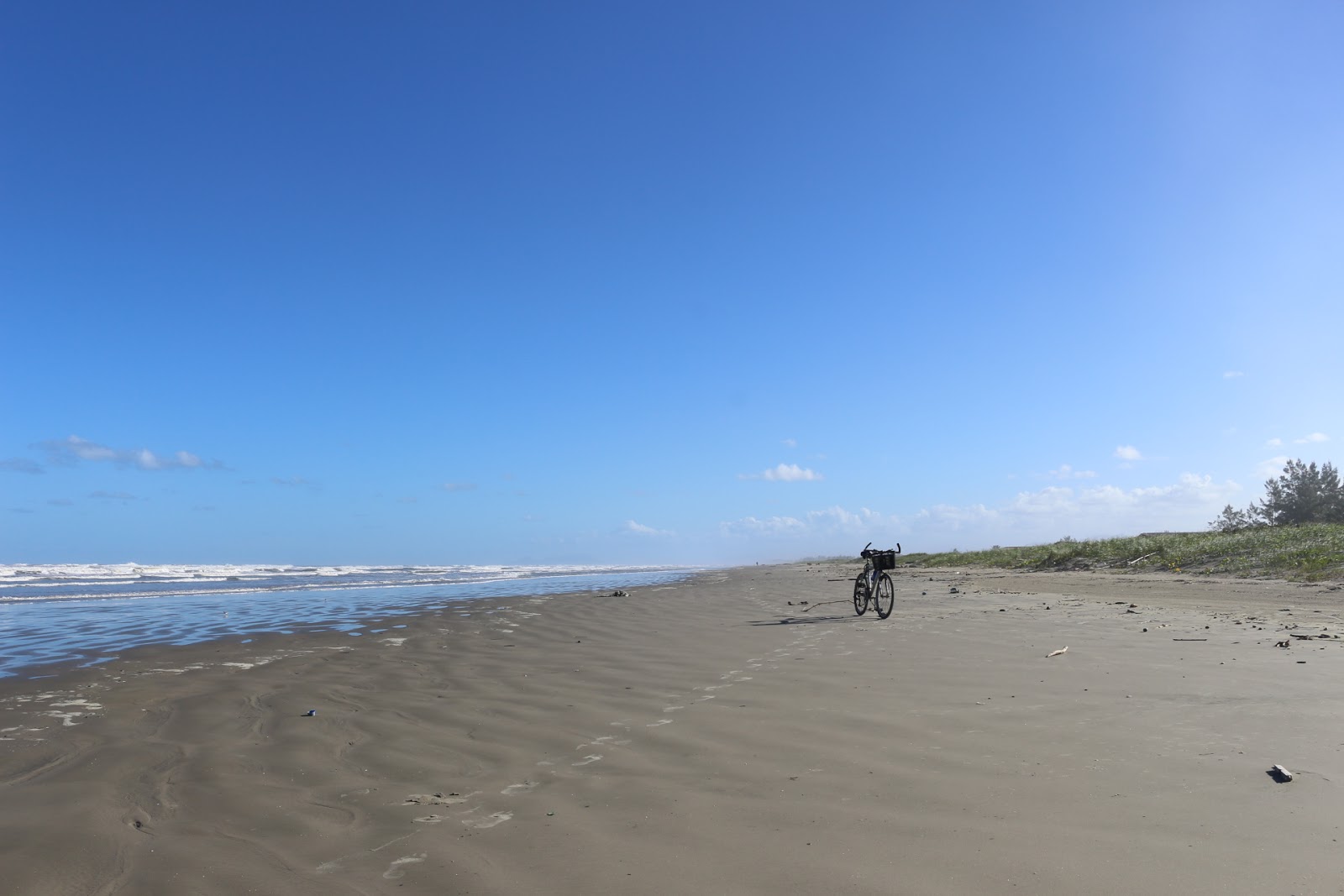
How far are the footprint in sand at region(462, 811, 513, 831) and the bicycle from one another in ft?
39.9

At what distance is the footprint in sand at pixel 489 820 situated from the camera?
4430 mm

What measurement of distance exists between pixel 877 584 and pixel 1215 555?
53.7 ft

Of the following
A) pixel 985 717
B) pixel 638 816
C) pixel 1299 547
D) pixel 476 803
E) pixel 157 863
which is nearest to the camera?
pixel 157 863

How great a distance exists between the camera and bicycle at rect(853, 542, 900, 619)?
51.2 ft

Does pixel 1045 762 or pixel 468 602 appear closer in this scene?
pixel 1045 762

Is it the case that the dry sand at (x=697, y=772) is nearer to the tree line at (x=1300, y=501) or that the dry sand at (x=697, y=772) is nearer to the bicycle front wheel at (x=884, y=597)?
the bicycle front wheel at (x=884, y=597)

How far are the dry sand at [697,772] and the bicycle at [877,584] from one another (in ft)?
14.9

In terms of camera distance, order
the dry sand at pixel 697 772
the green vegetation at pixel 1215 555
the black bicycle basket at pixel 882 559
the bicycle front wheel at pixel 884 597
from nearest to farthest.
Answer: the dry sand at pixel 697 772 → the bicycle front wheel at pixel 884 597 → the black bicycle basket at pixel 882 559 → the green vegetation at pixel 1215 555

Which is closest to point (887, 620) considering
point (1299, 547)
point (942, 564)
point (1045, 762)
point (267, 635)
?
point (1045, 762)

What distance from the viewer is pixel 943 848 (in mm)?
3834

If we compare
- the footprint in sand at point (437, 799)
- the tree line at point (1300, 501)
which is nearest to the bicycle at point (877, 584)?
the footprint in sand at point (437, 799)

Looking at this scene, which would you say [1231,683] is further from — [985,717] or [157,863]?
[157,863]

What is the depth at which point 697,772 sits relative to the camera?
534 centimetres

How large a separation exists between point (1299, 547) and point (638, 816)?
25428 mm
